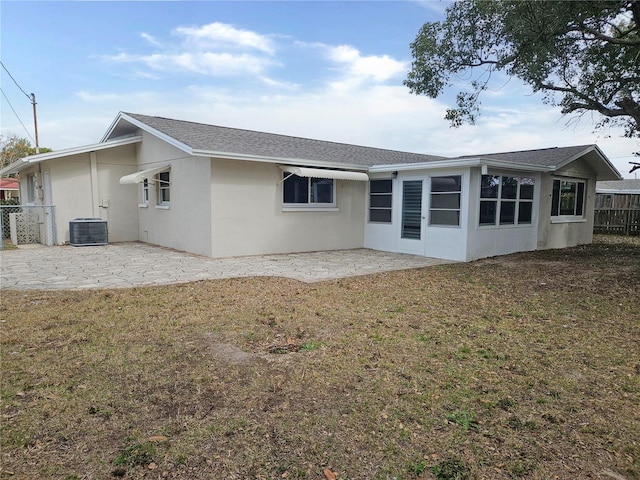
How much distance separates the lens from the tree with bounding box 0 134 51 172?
43094 mm

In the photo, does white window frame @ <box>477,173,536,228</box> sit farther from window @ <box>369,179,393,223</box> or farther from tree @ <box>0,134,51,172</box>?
tree @ <box>0,134,51,172</box>

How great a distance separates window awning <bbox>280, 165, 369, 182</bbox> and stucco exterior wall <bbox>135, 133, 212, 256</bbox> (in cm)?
238

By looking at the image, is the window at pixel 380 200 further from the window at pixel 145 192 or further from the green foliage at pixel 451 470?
the green foliage at pixel 451 470

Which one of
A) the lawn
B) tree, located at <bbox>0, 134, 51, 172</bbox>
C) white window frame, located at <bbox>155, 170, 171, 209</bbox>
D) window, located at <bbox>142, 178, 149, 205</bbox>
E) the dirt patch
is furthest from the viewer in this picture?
tree, located at <bbox>0, 134, 51, 172</bbox>

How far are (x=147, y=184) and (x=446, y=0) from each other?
36.4 ft

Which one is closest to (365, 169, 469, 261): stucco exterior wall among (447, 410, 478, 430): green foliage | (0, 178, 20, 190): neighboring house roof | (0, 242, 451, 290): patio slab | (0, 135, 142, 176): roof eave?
(0, 242, 451, 290): patio slab

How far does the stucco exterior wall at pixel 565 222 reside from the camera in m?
13.9

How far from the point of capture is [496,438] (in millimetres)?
2848

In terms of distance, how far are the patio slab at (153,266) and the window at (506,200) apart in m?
2.25

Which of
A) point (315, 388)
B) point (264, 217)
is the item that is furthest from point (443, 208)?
point (315, 388)

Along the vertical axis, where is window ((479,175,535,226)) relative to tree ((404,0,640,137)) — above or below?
below

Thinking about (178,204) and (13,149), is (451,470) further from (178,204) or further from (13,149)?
(13,149)

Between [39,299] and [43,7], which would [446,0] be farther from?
[43,7]

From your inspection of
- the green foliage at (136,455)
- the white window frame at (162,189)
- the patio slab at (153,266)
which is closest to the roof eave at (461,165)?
the patio slab at (153,266)
